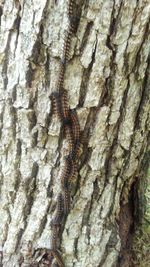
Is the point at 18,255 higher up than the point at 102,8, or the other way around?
the point at 102,8

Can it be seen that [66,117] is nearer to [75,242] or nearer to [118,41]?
[118,41]

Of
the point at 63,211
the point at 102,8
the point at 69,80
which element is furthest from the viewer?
the point at 63,211

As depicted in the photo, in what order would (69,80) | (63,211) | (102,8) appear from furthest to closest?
(63,211), (69,80), (102,8)

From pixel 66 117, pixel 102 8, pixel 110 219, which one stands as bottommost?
pixel 110 219

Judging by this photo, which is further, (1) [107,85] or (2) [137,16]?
(1) [107,85]

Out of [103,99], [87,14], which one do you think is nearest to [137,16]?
[87,14]

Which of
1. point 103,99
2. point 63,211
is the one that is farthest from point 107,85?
point 63,211

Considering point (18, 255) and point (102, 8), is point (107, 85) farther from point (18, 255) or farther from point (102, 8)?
point (18, 255)
